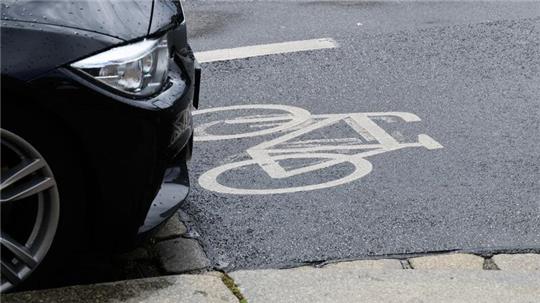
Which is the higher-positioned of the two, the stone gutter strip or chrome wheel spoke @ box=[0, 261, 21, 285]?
chrome wheel spoke @ box=[0, 261, 21, 285]

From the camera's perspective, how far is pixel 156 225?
4133mm

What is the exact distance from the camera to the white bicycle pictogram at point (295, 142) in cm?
541

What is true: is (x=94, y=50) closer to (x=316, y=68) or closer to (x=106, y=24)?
(x=106, y=24)

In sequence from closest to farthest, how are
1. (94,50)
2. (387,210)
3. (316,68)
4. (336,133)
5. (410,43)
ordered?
(94,50)
(387,210)
(336,133)
(316,68)
(410,43)

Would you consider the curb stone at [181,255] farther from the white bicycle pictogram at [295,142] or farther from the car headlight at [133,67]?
the car headlight at [133,67]

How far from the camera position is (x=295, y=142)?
230 inches

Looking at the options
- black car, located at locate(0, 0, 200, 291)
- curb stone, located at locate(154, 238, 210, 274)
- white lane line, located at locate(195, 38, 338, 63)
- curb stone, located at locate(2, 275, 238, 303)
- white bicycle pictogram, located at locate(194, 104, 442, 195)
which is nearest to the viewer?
black car, located at locate(0, 0, 200, 291)

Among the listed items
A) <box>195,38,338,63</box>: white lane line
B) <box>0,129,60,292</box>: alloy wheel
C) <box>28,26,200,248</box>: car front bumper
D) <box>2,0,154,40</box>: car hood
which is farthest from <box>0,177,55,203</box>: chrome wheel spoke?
<box>195,38,338,63</box>: white lane line

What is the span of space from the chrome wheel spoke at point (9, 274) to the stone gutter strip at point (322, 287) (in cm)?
6

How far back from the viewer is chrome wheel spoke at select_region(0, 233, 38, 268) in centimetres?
379

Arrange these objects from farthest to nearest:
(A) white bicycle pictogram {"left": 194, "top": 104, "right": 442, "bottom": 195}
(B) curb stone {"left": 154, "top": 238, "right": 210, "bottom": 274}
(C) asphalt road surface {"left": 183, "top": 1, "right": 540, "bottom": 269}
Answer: (A) white bicycle pictogram {"left": 194, "top": 104, "right": 442, "bottom": 195}
(C) asphalt road surface {"left": 183, "top": 1, "right": 540, "bottom": 269}
(B) curb stone {"left": 154, "top": 238, "right": 210, "bottom": 274}

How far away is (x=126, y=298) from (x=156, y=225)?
0.35m

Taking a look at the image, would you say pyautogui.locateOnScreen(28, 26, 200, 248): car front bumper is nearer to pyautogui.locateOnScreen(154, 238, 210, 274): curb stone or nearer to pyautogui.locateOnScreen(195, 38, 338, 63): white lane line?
pyautogui.locateOnScreen(154, 238, 210, 274): curb stone

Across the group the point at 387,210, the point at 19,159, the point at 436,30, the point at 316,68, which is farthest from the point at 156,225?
the point at 436,30
